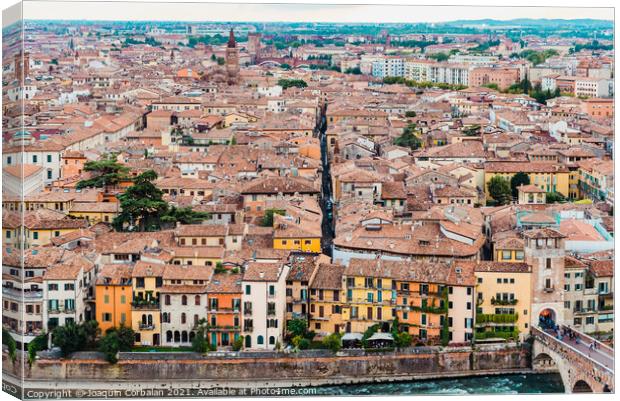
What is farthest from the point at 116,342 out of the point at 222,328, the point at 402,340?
the point at 402,340

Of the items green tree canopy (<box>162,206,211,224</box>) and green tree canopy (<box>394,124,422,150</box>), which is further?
green tree canopy (<box>394,124,422,150</box>)

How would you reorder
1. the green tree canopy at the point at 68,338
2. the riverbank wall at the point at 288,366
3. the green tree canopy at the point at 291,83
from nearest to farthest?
the riverbank wall at the point at 288,366, the green tree canopy at the point at 68,338, the green tree canopy at the point at 291,83

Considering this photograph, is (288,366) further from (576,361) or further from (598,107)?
(598,107)

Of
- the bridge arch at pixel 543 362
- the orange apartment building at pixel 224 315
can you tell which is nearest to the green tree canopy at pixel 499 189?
the bridge arch at pixel 543 362

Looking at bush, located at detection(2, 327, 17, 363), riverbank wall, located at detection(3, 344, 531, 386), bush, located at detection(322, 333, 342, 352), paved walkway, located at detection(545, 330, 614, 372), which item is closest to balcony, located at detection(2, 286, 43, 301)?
bush, located at detection(2, 327, 17, 363)

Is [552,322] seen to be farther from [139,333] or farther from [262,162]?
[262,162]

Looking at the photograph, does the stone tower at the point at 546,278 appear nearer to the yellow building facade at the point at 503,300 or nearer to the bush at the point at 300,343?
the yellow building facade at the point at 503,300

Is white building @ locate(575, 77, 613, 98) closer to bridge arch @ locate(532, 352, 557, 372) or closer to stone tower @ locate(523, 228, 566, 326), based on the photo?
stone tower @ locate(523, 228, 566, 326)
